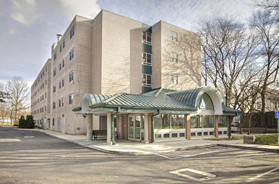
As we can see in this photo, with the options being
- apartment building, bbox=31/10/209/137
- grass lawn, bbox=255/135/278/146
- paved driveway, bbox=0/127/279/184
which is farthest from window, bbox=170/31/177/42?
paved driveway, bbox=0/127/279/184

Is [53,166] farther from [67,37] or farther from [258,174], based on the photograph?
[67,37]

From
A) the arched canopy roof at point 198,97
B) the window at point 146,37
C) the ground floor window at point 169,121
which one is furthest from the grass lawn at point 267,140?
the window at point 146,37

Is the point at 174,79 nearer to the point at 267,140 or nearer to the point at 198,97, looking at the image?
the point at 198,97

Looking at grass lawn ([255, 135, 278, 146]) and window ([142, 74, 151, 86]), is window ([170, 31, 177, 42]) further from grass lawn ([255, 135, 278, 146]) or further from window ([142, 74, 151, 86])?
grass lawn ([255, 135, 278, 146])

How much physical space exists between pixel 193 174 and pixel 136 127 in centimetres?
1048

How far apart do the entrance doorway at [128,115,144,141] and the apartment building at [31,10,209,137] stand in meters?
7.72

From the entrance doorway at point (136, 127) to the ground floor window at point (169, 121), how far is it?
1.20m

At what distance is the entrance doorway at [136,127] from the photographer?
1748 centimetres

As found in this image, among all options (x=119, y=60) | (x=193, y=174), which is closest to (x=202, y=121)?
(x=119, y=60)

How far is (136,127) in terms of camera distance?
1817cm

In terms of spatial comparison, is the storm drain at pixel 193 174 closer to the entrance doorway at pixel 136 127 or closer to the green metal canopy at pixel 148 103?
the green metal canopy at pixel 148 103

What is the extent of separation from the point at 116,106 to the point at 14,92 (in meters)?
63.3

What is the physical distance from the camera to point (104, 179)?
716cm

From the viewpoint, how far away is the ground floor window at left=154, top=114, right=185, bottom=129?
17.4 meters
